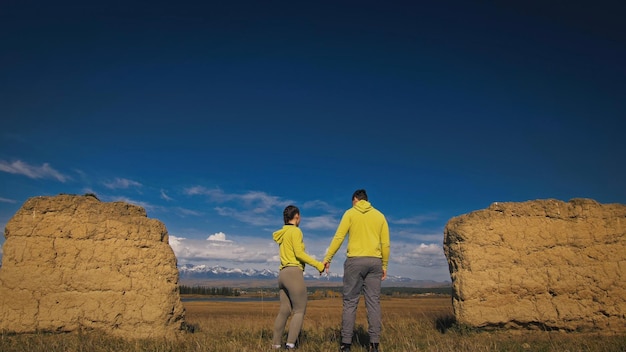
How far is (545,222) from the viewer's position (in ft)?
29.6

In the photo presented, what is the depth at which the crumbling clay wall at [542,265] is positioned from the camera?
844cm

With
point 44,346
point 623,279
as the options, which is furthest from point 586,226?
point 44,346

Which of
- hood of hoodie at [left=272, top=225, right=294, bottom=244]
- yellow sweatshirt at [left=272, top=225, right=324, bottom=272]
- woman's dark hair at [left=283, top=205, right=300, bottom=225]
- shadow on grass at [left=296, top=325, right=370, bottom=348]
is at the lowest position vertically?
shadow on grass at [left=296, top=325, right=370, bottom=348]

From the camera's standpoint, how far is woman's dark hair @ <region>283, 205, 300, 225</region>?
6383 millimetres

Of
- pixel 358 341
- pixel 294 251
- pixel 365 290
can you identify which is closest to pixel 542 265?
pixel 358 341

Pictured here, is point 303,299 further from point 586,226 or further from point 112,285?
point 586,226

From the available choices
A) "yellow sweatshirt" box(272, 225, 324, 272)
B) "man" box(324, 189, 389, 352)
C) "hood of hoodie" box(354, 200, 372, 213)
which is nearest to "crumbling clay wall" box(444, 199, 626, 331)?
"man" box(324, 189, 389, 352)

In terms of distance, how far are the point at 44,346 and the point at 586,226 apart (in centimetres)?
1115

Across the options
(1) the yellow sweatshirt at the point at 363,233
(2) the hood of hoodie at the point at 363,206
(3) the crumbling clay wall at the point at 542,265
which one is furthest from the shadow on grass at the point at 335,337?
(2) the hood of hoodie at the point at 363,206

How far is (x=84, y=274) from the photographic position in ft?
27.1

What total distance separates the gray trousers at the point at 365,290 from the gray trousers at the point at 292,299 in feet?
2.20

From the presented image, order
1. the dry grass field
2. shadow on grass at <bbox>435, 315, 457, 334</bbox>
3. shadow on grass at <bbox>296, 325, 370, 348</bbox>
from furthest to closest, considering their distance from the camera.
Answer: shadow on grass at <bbox>435, 315, 457, 334</bbox> < shadow on grass at <bbox>296, 325, 370, 348</bbox> < the dry grass field

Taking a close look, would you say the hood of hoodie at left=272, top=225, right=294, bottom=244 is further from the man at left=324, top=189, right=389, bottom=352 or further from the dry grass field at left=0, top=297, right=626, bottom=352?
the dry grass field at left=0, top=297, right=626, bottom=352

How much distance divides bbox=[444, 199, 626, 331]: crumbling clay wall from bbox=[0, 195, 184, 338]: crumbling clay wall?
6498mm
